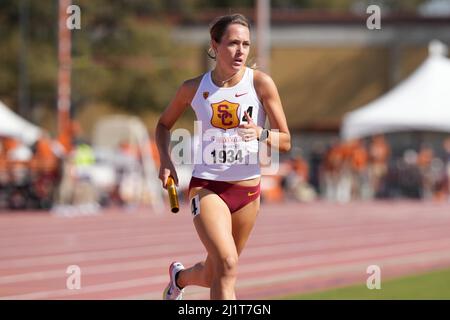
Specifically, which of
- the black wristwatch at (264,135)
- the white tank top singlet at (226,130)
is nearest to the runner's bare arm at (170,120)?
the white tank top singlet at (226,130)

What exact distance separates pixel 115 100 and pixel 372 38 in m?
10.4

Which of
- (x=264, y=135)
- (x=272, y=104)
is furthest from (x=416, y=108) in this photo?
(x=264, y=135)

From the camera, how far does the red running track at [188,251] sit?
11500 mm

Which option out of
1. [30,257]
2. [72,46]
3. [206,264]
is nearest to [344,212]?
[30,257]

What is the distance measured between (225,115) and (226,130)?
91 millimetres

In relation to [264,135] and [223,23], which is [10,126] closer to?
[223,23]

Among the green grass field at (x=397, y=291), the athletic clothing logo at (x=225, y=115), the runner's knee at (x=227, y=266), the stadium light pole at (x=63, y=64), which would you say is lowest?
the green grass field at (x=397, y=291)

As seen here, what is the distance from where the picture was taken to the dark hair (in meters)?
7.50

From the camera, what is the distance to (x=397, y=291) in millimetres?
11281

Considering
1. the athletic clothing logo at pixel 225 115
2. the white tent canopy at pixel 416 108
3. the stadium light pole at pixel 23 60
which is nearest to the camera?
the athletic clothing logo at pixel 225 115

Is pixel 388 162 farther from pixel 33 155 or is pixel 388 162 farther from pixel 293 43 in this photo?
pixel 293 43

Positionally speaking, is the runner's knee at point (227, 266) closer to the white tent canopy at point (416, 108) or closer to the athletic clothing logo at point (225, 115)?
Result: the athletic clothing logo at point (225, 115)

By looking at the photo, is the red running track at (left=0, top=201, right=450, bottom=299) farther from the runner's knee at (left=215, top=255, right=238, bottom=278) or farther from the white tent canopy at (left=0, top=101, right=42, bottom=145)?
the white tent canopy at (left=0, top=101, right=42, bottom=145)
